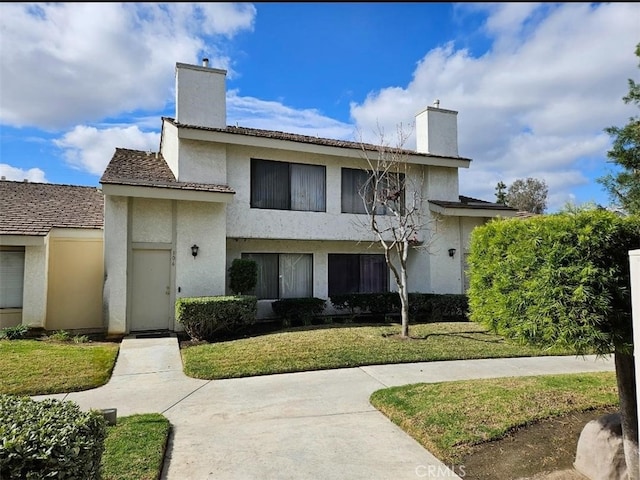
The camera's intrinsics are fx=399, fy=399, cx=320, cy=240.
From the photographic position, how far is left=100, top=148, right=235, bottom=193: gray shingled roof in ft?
37.0

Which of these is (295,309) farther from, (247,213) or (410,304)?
(410,304)

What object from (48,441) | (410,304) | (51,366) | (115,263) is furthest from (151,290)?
(48,441)

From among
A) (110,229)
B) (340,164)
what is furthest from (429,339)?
(110,229)

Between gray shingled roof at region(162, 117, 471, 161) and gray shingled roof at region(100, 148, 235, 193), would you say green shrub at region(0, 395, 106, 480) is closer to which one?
gray shingled roof at region(100, 148, 235, 193)

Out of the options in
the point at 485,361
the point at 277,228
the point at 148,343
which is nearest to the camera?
the point at 485,361

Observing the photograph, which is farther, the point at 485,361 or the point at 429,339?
the point at 429,339

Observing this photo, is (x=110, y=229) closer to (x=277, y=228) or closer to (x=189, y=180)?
(x=189, y=180)

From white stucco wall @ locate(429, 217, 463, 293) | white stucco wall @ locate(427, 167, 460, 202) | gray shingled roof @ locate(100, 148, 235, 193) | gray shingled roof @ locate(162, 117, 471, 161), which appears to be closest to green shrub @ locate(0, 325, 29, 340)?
gray shingled roof @ locate(100, 148, 235, 193)

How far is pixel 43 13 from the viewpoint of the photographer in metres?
4.47

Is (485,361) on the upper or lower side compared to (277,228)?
lower

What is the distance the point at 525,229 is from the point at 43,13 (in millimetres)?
5603

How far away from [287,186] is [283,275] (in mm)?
3174

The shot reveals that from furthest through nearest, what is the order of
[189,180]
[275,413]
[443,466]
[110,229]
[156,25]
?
[189,180], [110,229], [275,413], [156,25], [443,466]

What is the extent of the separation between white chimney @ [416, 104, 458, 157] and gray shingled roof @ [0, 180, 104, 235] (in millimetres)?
12490
